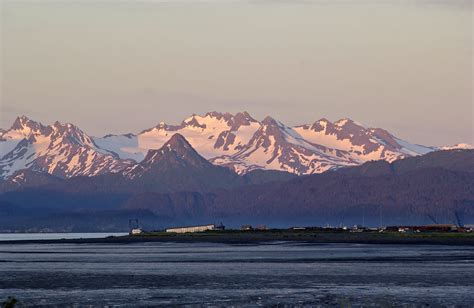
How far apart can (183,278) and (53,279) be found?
11514 mm

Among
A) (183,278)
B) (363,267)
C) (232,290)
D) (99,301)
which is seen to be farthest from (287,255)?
(99,301)

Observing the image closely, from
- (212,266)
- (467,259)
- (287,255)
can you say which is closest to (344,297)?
(212,266)

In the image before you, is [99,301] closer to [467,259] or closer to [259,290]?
[259,290]

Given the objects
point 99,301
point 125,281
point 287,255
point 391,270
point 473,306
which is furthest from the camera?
point 287,255

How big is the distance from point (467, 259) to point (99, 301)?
65004 millimetres

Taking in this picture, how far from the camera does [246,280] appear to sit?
10831 cm

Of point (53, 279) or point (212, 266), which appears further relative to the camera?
point (212, 266)

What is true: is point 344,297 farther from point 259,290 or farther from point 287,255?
point 287,255

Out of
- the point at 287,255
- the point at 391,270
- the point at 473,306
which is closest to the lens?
the point at 473,306

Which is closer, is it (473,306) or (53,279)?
(473,306)

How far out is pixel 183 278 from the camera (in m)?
113

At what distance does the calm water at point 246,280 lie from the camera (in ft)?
292

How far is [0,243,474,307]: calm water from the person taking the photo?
8912 centimetres

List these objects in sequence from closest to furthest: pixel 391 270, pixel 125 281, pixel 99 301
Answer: pixel 99 301 < pixel 125 281 < pixel 391 270
